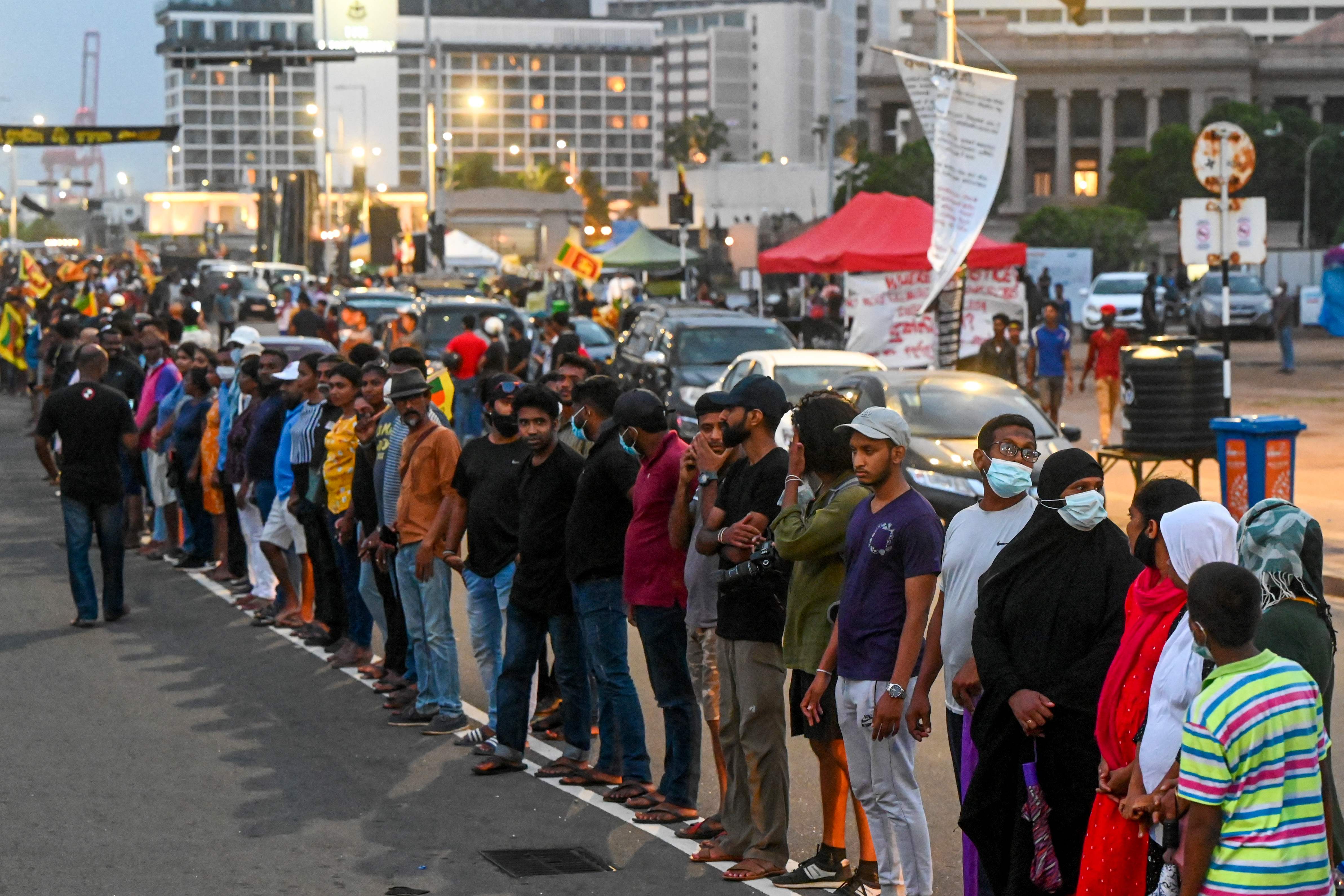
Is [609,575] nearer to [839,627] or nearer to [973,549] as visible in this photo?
[839,627]

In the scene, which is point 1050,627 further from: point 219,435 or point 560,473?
point 219,435

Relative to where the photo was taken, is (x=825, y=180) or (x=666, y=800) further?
(x=825, y=180)

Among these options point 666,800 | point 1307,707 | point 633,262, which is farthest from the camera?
point 633,262

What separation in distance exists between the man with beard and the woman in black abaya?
175 inches

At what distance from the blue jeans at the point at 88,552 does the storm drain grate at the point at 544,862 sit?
610 cm

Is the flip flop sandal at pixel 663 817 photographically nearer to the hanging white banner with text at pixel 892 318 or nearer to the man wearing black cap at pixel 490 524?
the man wearing black cap at pixel 490 524

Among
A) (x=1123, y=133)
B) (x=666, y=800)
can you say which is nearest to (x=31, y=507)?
(x=666, y=800)

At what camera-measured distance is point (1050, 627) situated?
557cm

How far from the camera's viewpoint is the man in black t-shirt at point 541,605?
8.66m

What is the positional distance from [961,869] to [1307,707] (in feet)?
10.3

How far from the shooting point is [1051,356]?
2472cm

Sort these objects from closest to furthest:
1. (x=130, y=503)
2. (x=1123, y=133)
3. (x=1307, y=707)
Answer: (x=1307, y=707), (x=130, y=503), (x=1123, y=133)

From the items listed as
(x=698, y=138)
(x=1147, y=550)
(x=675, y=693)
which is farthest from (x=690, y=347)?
(x=698, y=138)

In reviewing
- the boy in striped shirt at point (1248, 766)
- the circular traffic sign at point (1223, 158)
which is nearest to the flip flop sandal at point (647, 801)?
the boy in striped shirt at point (1248, 766)
